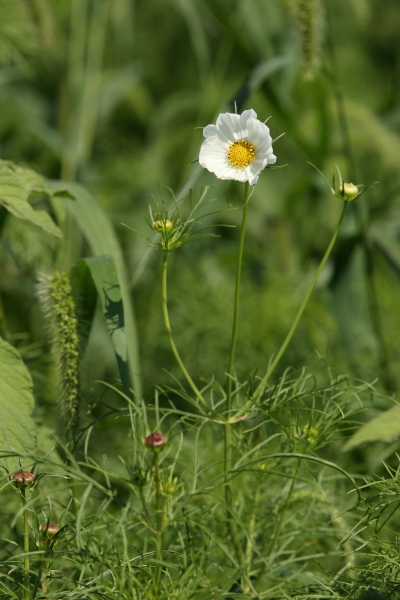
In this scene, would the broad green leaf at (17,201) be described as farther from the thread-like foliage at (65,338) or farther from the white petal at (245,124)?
the white petal at (245,124)

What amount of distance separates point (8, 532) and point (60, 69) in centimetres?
206

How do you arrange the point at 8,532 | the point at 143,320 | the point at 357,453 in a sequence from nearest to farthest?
the point at 8,532, the point at 357,453, the point at 143,320

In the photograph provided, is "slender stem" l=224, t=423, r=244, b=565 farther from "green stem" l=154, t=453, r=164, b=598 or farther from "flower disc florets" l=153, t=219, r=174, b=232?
"flower disc florets" l=153, t=219, r=174, b=232

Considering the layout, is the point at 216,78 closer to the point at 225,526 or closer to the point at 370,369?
the point at 370,369

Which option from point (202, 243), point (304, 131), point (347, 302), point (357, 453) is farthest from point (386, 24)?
point (357, 453)

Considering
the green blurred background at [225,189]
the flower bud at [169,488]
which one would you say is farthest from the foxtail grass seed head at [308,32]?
the flower bud at [169,488]

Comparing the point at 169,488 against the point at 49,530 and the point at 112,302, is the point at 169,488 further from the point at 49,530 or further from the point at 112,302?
the point at 112,302

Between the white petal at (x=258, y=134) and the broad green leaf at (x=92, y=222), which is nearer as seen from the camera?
the white petal at (x=258, y=134)

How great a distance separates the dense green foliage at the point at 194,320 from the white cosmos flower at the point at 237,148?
40 millimetres

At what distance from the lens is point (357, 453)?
1337 millimetres

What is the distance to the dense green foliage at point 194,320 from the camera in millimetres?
717

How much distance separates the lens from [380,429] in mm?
731

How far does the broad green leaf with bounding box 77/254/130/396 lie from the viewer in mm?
782

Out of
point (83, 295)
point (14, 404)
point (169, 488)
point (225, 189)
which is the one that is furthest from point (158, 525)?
point (225, 189)
